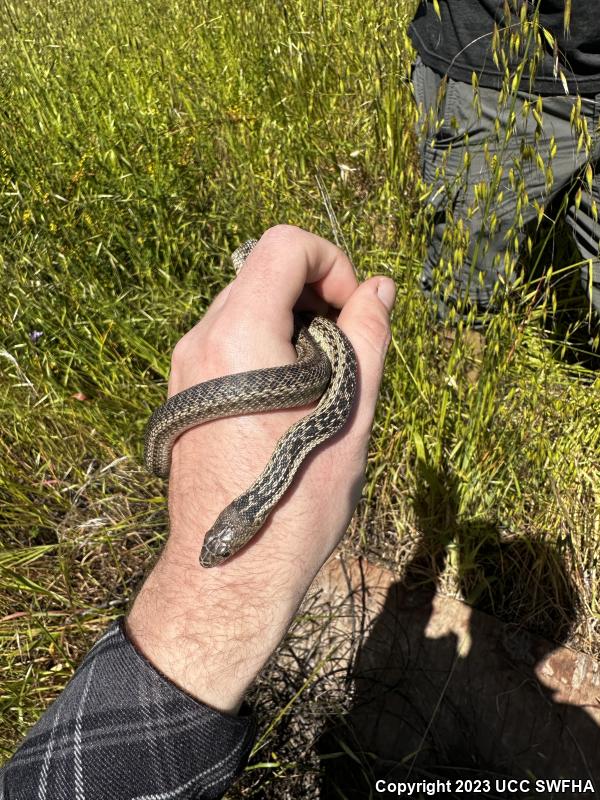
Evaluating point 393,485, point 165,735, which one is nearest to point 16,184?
point 393,485

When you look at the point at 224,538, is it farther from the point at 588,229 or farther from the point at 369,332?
the point at 588,229

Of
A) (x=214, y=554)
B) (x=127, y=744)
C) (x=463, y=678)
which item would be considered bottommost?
(x=463, y=678)

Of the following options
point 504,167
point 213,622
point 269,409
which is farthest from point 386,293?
point 213,622

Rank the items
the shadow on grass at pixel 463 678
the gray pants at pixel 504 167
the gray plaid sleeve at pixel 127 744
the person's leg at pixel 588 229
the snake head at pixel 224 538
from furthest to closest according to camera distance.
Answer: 1. the person's leg at pixel 588 229
2. the gray pants at pixel 504 167
3. the shadow on grass at pixel 463 678
4. the snake head at pixel 224 538
5. the gray plaid sleeve at pixel 127 744

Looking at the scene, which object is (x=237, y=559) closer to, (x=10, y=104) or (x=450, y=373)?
(x=450, y=373)

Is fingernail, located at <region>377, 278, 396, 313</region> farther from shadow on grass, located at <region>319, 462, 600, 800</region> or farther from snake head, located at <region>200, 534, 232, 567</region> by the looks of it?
snake head, located at <region>200, 534, 232, 567</region>

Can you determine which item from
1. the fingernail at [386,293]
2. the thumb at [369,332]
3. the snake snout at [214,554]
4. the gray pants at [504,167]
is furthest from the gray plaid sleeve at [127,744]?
the gray pants at [504,167]

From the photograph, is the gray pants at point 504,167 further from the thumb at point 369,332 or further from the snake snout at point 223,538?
the snake snout at point 223,538
